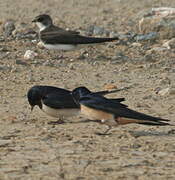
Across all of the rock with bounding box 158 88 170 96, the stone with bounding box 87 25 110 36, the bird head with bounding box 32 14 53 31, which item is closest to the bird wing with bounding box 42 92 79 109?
the rock with bounding box 158 88 170 96

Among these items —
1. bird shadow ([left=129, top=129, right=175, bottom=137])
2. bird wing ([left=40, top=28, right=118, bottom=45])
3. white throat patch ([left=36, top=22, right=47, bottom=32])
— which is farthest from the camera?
white throat patch ([left=36, top=22, right=47, bottom=32])

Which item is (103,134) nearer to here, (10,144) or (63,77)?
(10,144)

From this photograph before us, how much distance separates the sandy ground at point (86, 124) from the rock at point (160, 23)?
0.52m

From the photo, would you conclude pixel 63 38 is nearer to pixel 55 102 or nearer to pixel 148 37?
pixel 148 37

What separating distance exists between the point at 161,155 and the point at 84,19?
31.4ft

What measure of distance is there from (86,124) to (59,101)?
442 mm

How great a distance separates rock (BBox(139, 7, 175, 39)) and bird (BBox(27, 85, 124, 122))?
545 cm

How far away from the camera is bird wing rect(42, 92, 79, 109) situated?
350 inches

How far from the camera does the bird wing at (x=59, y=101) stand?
29.2ft

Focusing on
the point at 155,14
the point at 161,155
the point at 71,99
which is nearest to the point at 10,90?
the point at 71,99

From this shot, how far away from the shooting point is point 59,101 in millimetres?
8977

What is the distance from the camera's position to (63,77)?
11453 mm

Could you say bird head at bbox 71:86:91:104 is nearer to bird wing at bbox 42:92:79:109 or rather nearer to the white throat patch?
bird wing at bbox 42:92:79:109

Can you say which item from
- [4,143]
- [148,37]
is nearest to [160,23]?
[148,37]
